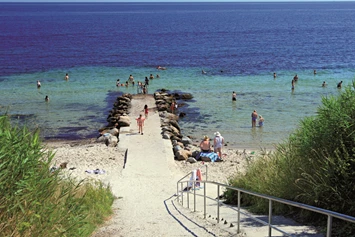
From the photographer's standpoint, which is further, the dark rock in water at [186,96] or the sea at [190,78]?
the dark rock in water at [186,96]

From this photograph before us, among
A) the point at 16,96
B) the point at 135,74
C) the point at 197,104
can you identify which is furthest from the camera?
the point at 135,74

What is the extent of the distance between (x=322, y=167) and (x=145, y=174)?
10.6m

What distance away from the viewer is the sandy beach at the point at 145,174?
8609 mm

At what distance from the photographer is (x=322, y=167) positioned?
8.36 m

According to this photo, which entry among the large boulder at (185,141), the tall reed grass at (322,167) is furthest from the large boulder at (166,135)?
the tall reed grass at (322,167)

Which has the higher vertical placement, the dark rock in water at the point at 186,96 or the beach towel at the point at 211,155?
the dark rock in water at the point at 186,96

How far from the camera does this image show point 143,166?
63.1 ft

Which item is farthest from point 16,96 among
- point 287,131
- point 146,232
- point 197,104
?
point 146,232

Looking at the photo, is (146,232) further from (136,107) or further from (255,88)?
(255,88)

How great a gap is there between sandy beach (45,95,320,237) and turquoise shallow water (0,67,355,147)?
9.92 feet

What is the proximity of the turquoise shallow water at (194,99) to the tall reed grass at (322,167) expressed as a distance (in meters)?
16.4

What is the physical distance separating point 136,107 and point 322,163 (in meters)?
26.0

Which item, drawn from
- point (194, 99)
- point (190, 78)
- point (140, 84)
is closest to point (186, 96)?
point (194, 99)

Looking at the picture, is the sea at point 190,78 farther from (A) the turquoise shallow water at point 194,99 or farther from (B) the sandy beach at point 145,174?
(B) the sandy beach at point 145,174
